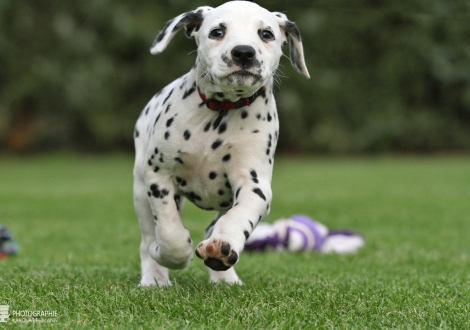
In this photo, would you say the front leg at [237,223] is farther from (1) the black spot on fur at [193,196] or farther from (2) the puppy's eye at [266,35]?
(2) the puppy's eye at [266,35]

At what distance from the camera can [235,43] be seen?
12.2 feet

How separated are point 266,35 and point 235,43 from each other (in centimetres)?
30

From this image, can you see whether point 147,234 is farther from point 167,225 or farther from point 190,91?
point 190,91

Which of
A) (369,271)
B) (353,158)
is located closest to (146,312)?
(369,271)

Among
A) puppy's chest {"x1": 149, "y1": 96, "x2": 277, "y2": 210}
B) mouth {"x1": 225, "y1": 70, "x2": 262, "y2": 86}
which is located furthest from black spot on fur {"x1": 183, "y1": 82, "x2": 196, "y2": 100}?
mouth {"x1": 225, "y1": 70, "x2": 262, "y2": 86}

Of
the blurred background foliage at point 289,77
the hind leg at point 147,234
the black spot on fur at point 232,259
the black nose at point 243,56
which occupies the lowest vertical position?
the blurred background foliage at point 289,77

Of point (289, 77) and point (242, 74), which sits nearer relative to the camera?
point (242, 74)

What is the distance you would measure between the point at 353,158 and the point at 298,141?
9.37 feet

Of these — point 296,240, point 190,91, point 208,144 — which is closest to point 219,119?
point 208,144

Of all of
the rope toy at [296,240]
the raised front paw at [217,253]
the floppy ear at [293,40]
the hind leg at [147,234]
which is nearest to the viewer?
the raised front paw at [217,253]

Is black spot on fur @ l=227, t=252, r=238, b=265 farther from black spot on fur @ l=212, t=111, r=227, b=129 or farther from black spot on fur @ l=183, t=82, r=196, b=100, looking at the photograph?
black spot on fur @ l=183, t=82, r=196, b=100

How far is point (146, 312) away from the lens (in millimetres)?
3482

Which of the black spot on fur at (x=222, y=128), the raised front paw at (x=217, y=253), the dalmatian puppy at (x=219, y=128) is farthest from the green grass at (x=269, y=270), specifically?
the black spot on fur at (x=222, y=128)

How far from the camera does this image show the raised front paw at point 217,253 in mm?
3393
